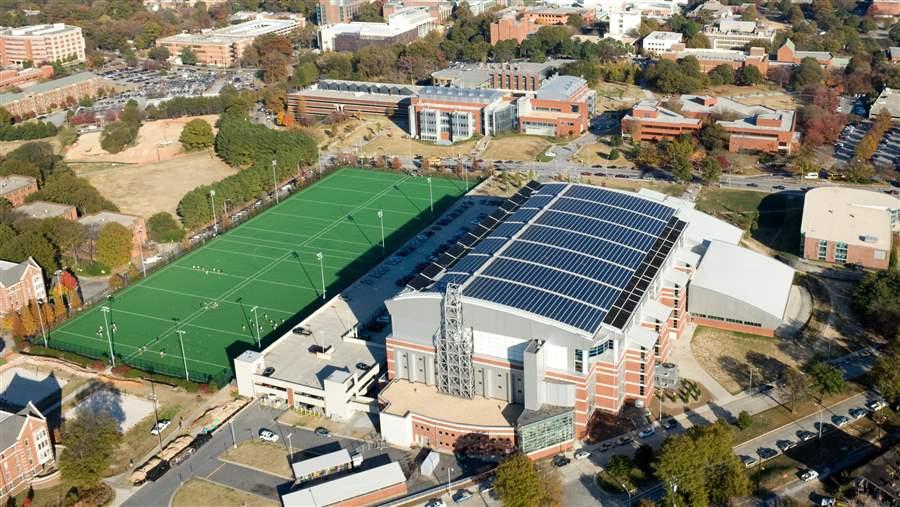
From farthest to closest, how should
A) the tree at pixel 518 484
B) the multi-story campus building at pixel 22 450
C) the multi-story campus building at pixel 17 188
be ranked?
Answer: 1. the multi-story campus building at pixel 17 188
2. the multi-story campus building at pixel 22 450
3. the tree at pixel 518 484

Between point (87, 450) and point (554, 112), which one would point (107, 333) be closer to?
point (87, 450)

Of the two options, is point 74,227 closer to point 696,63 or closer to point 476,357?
point 476,357

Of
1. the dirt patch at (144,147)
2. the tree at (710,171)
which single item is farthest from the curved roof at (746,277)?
the dirt patch at (144,147)

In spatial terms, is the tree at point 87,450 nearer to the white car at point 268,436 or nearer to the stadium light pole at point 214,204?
the white car at point 268,436

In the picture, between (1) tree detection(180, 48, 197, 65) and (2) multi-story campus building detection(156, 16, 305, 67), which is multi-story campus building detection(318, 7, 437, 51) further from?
(1) tree detection(180, 48, 197, 65)

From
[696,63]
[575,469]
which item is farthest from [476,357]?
[696,63]

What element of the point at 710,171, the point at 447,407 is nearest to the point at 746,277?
the point at 447,407
